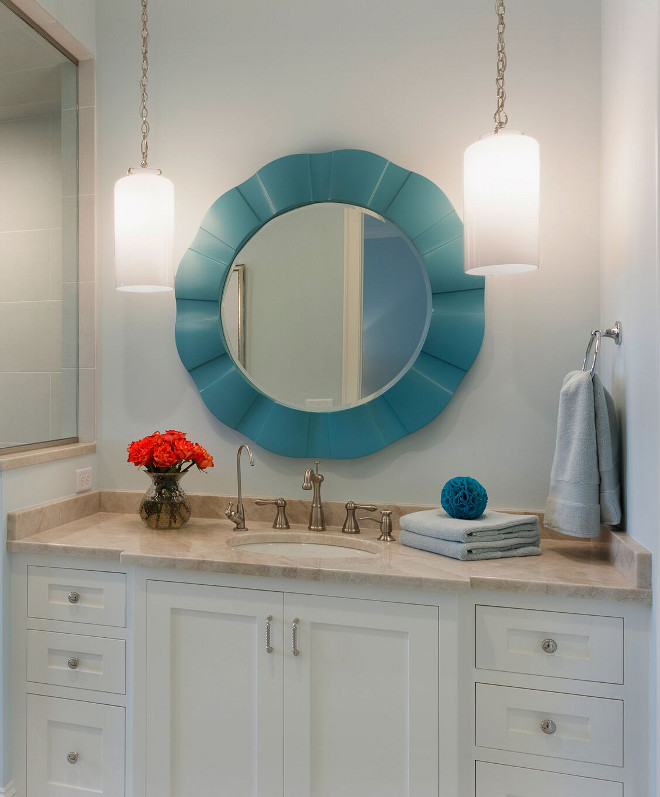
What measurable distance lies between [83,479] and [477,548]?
134 centimetres

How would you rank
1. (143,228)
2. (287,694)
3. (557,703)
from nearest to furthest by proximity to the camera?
(557,703) → (287,694) → (143,228)

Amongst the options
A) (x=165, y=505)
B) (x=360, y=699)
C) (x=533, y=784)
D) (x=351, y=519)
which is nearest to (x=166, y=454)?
(x=165, y=505)

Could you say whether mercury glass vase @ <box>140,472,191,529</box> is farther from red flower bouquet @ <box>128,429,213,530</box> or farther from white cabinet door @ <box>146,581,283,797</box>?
white cabinet door @ <box>146,581,283,797</box>

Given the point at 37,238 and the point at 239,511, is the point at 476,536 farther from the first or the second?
the point at 37,238

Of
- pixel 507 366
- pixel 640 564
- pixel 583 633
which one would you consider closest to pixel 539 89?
pixel 507 366

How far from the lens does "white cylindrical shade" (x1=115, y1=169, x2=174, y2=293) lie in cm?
194

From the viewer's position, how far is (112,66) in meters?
2.30

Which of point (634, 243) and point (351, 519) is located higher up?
point (634, 243)

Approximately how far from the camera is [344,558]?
69.0 inches

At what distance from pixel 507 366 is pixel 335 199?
743 mm

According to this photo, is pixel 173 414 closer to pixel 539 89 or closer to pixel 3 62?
pixel 3 62

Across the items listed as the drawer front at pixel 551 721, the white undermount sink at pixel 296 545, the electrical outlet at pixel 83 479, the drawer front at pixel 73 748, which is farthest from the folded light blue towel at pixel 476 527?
the electrical outlet at pixel 83 479

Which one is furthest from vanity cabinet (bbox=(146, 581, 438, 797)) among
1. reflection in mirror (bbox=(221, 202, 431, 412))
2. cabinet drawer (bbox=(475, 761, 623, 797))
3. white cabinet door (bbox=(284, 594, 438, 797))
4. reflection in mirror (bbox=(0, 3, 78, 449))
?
reflection in mirror (bbox=(0, 3, 78, 449))

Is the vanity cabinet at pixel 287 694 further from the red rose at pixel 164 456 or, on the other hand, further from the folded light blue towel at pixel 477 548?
the red rose at pixel 164 456
